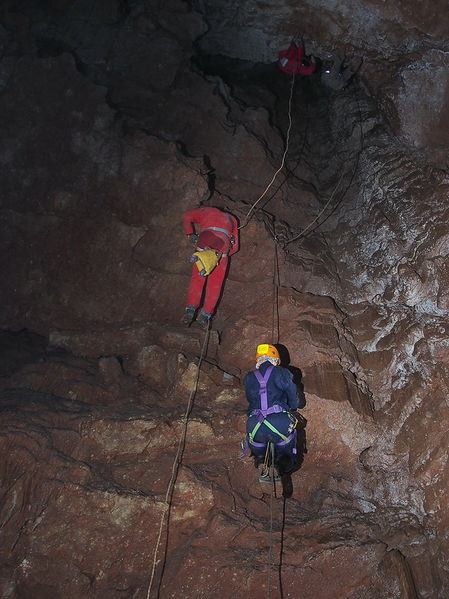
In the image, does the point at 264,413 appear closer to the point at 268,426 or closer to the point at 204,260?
the point at 268,426

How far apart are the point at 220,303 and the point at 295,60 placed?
20.9 ft

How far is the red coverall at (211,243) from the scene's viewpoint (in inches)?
239

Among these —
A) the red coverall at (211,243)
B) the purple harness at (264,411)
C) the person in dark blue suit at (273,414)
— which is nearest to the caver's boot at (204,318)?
the red coverall at (211,243)

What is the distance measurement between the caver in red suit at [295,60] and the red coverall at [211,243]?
5.41m

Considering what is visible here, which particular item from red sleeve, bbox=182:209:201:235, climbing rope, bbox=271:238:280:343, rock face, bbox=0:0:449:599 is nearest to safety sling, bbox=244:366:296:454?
rock face, bbox=0:0:449:599

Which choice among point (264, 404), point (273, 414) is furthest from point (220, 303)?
point (273, 414)

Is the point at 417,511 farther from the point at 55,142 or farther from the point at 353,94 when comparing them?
the point at 353,94

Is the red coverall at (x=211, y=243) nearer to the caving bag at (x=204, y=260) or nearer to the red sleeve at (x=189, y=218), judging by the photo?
the red sleeve at (x=189, y=218)

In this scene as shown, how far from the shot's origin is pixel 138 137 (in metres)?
6.94

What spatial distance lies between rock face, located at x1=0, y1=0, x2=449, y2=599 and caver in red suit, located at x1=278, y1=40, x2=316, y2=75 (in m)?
0.43

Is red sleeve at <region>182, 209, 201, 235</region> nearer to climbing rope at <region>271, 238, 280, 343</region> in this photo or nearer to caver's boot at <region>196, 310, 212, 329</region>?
caver's boot at <region>196, 310, 212, 329</region>

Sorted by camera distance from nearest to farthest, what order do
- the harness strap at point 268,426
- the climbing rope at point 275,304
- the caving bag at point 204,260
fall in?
the harness strap at point 268,426
the caving bag at point 204,260
the climbing rope at point 275,304

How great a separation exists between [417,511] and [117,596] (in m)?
3.27

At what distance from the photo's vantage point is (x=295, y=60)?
372 inches
